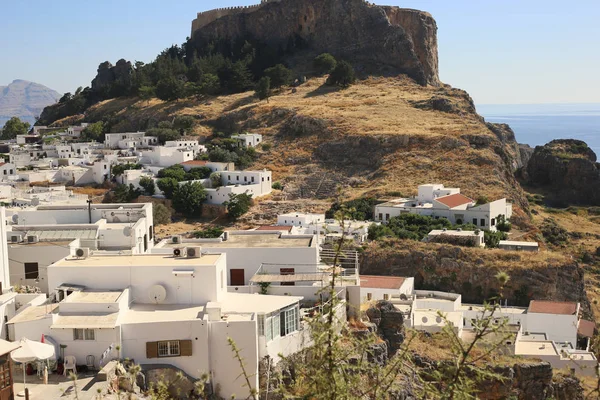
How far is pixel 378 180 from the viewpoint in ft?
164

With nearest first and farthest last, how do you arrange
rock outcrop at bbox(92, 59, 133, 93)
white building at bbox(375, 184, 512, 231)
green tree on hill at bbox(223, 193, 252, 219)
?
white building at bbox(375, 184, 512, 231)
green tree on hill at bbox(223, 193, 252, 219)
rock outcrop at bbox(92, 59, 133, 93)

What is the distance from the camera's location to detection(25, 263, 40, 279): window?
16938 millimetres

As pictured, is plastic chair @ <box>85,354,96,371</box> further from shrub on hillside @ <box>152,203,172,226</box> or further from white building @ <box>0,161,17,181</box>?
white building @ <box>0,161,17,181</box>

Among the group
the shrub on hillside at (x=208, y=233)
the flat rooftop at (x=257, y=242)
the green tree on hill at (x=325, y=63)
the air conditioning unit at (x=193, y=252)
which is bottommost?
the shrub on hillside at (x=208, y=233)

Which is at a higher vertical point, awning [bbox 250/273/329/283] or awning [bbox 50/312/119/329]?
awning [bbox 50/312/119/329]

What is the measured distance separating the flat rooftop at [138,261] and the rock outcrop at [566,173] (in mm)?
49842

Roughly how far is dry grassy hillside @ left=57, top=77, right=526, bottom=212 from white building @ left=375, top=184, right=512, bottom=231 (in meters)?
2.70

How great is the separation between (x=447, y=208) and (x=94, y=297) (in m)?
30.6

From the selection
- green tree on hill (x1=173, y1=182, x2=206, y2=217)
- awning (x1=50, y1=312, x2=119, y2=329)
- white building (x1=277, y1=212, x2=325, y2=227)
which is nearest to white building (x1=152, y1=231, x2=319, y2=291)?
awning (x1=50, y1=312, x2=119, y2=329)

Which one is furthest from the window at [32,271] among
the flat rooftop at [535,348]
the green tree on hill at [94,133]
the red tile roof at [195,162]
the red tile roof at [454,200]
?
the green tree on hill at [94,133]

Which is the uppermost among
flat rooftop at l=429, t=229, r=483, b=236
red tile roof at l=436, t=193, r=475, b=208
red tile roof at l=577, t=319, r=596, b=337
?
red tile roof at l=436, t=193, r=475, b=208

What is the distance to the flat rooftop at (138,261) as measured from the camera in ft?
48.3

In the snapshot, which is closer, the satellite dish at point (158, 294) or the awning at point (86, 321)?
the awning at point (86, 321)

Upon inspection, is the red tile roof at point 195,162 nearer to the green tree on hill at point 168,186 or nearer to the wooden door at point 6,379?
the green tree on hill at point 168,186
